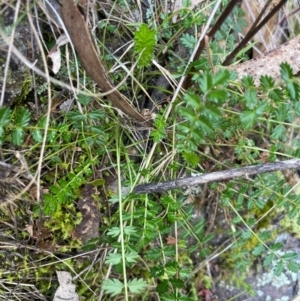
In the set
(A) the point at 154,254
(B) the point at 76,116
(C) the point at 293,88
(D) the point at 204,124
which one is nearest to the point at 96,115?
(B) the point at 76,116

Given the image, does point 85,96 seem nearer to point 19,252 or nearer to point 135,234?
point 135,234

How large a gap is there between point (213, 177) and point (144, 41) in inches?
21.3

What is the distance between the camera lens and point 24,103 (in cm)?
163

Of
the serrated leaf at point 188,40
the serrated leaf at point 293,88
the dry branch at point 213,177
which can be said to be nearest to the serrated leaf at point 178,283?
the dry branch at point 213,177

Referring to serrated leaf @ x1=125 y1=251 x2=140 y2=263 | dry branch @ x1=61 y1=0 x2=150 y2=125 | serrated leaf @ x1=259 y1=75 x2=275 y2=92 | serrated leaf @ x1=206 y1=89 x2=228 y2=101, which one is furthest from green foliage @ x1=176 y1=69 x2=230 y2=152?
serrated leaf @ x1=125 y1=251 x2=140 y2=263

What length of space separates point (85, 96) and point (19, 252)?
2.08 feet

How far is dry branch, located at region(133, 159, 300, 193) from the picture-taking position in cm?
158

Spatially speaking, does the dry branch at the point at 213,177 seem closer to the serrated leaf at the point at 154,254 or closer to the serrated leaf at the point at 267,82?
the serrated leaf at the point at 154,254

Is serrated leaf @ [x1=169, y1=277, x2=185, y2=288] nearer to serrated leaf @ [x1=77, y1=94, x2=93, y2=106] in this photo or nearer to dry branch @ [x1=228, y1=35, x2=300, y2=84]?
serrated leaf @ [x1=77, y1=94, x2=93, y2=106]

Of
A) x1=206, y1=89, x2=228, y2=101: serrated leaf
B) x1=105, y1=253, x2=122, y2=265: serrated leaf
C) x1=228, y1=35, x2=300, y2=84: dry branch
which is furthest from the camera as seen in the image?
x1=228, y1=35, x2=300, y2=84: dry branch

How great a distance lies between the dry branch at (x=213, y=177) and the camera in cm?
158

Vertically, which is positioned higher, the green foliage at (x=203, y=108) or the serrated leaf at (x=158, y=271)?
the green foliage at (x=203, y=108)

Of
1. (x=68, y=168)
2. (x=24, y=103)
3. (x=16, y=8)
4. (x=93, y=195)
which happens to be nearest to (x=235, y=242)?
(x=93, y=195)

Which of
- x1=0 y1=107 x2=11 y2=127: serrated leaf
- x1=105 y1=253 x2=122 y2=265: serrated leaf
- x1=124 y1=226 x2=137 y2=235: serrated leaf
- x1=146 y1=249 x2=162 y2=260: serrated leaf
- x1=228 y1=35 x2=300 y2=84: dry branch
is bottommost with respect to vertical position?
x1=146 y1=249 x2=162 y2=260: serrated leaf
